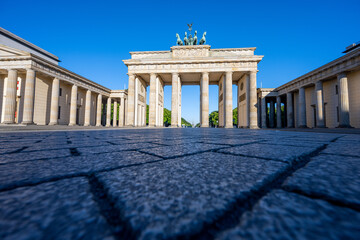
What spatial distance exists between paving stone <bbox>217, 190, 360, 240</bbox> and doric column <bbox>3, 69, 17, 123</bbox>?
20.9 metres

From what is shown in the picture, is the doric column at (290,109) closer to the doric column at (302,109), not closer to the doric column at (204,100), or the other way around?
the doric column at (302,109)

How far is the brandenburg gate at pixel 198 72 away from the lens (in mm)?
18906

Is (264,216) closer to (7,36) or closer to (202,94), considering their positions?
(202,94)

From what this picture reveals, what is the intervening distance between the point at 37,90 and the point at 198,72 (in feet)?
60.5

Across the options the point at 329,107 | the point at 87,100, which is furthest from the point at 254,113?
the point at 87,100

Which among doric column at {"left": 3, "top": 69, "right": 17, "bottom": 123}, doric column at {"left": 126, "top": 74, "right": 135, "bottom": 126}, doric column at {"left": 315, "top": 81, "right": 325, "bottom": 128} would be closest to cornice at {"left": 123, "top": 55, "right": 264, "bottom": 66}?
doric column at {"left": 126, "top": 74, "right": 135, "bottom": 126}

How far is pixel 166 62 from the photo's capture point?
65.0ft

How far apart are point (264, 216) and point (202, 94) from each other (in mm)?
19674

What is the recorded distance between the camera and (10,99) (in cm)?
1485

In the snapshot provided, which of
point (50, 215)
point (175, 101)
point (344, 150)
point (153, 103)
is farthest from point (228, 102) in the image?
point (50, 215)

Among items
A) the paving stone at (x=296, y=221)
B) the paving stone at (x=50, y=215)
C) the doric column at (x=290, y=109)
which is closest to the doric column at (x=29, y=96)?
the paving stone at (x=50, y=215)

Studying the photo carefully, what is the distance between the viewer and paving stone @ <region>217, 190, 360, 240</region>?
0.30 metres

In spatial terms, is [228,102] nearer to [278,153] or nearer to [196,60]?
[196,60]

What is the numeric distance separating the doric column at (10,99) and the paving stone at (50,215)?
20433 millimetres
